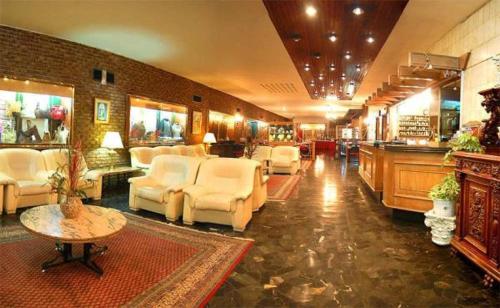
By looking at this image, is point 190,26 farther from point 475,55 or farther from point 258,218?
point 475,55

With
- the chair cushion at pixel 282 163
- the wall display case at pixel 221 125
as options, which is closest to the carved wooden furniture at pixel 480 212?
the chair cushion at pixel 282 163

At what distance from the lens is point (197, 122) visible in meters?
11.4

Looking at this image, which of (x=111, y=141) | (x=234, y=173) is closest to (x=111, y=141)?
(x=111, y=141)

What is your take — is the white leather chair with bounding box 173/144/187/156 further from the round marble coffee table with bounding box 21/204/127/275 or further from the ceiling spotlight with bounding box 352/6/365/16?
the ceiling spotlight with bounding box 352/6/365/16

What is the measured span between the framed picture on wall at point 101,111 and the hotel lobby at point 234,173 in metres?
0.04

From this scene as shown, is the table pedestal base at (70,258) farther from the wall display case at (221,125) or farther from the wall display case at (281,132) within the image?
the wall display case at (281,132)

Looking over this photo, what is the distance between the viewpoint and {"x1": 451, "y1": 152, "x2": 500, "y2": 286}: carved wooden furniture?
9.29 ft

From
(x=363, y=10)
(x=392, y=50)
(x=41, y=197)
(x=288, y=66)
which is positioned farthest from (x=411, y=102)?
(x=41, y=197)

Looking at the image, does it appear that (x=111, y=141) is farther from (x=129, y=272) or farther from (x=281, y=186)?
(x=129, y=272)

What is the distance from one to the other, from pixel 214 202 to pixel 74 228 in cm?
189

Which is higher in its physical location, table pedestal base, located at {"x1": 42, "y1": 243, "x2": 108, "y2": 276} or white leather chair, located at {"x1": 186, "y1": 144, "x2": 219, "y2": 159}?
white leather chair, located at {"x1": 186, "y1": 144, "x2": 219, "y2": 159}

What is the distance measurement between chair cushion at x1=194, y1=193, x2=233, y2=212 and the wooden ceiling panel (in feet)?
9.13

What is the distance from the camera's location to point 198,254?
3518 millimetres

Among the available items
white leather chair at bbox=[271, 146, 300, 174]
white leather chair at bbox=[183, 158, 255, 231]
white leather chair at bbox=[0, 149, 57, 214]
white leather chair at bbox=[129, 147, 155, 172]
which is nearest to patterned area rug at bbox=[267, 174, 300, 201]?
white leather chair at bbox=[271, 146, 300, 174]
